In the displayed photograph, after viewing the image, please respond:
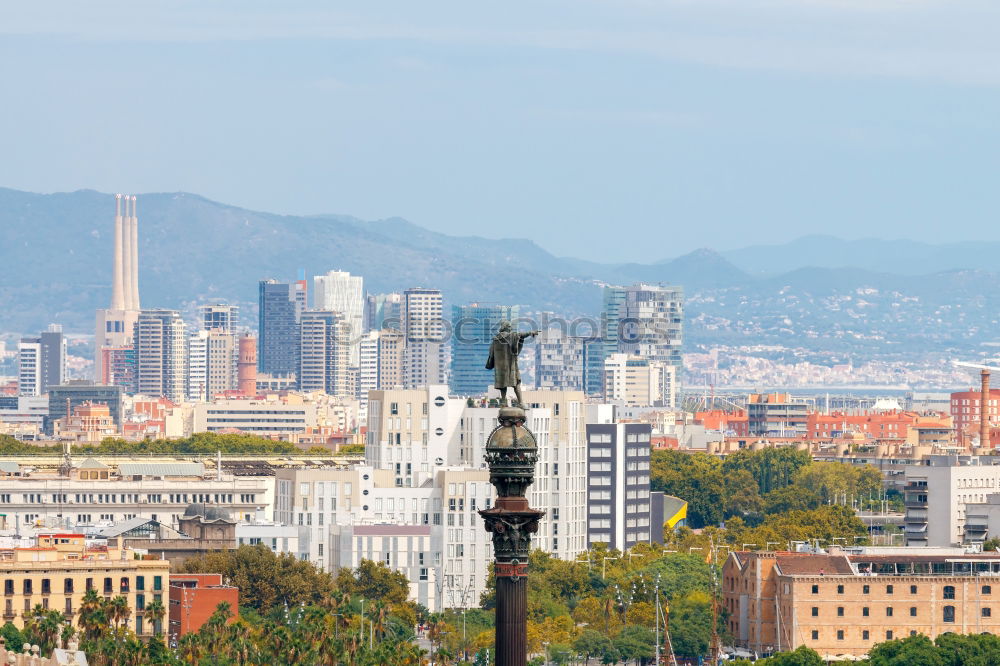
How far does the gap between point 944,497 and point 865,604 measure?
51717 millimetres

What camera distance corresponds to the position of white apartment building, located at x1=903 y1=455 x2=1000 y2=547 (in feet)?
588

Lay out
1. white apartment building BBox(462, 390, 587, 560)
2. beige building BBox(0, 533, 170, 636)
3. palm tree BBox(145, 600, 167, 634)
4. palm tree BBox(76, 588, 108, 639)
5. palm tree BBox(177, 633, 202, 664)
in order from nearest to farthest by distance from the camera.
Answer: palm tree BBox(177, 633, 202, 664) → palm tree BBox(76, 588, 108, 639) → palm tree BBox(145, 600, 167, 634) → beige building BBox(0, 533, 170, 636) → white apartment building BBox(462, 390, 587, 560)

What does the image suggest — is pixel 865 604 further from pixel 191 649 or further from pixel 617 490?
pixel 617 490

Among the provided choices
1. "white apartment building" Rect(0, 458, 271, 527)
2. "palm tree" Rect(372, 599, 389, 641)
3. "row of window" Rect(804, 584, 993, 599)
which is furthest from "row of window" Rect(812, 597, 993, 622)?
"white apartment building" Rect(0, 458, 271, 527)

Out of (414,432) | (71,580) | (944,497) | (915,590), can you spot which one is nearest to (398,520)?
(414,432)

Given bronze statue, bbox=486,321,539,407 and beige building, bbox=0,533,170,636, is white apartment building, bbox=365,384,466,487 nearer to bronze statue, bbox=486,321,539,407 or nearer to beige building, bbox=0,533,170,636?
beige building, bbox=0,533,170,636

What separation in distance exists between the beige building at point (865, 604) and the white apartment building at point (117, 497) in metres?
55.8

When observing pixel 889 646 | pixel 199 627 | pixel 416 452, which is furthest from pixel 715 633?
pixel 416 452

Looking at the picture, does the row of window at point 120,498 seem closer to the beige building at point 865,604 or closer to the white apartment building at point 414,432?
the white apartment building at point 414,432

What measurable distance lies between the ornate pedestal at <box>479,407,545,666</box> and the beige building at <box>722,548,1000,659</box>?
90.4 m

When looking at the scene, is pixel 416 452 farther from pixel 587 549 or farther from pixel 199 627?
pixel 199 627

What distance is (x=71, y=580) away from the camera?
398ft

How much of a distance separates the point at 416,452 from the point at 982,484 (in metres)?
39.2

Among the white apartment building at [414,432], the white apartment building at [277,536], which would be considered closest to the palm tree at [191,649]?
the white apartment building at [277,536]
